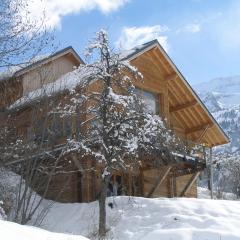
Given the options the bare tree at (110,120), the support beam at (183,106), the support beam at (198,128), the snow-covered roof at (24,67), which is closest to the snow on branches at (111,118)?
the bare tree at (110,120)

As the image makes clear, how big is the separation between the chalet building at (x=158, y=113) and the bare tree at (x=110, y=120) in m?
1.37

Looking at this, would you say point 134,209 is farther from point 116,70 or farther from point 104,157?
point 116,70

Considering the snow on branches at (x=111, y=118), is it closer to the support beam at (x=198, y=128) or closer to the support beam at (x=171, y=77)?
the support beam at (x=171, y=77)

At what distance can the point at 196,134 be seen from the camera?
91.7 ft

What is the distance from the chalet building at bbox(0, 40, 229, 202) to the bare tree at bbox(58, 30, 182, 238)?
1365mm

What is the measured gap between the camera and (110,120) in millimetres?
16438

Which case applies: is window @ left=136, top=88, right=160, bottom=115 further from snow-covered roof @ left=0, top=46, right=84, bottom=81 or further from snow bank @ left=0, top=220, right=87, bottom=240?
snow bank @ left=0, top=220, right=87, bottom=240

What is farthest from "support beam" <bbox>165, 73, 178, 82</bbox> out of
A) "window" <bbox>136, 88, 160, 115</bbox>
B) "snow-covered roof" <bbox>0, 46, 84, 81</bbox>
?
"snow-covered roof" <bbox>0, 46, 84, 81</bbox>

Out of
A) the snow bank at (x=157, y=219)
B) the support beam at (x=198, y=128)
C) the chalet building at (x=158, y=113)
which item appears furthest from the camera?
the support beam at (x=198, y=128)

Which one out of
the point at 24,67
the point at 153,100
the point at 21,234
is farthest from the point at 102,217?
the point at 153,100

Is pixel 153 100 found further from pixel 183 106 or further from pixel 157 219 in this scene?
pixel 157 219

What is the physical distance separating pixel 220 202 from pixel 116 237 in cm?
387

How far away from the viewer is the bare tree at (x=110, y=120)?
641 inches

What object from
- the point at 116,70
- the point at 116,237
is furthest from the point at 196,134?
the point at 116,237
